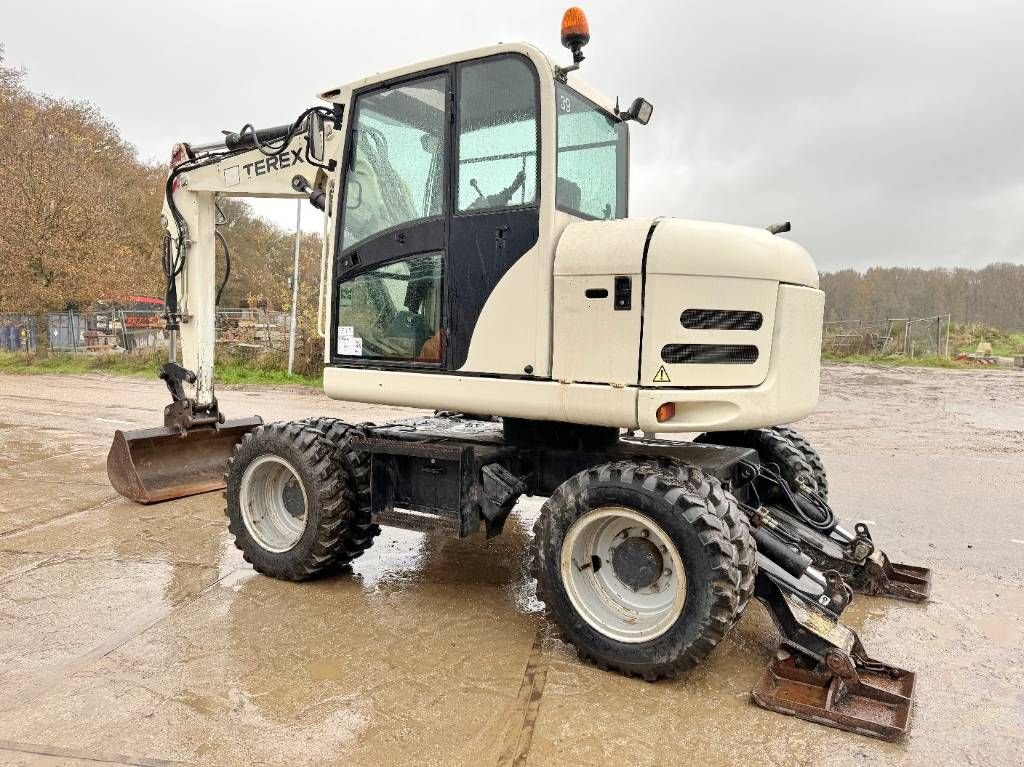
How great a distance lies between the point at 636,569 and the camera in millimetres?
3705

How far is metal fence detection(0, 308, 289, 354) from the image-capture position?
20.6 m

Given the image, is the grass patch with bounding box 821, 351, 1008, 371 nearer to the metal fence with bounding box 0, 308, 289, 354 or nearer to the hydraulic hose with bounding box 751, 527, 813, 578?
the metal fence with bounding box 0, 308, 289, 354

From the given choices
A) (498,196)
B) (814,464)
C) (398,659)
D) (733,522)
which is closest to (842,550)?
(814,464)

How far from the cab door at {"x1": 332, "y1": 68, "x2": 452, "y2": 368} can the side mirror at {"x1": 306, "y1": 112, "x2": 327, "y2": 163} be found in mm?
184

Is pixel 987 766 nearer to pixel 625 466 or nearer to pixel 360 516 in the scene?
pixel 625 466

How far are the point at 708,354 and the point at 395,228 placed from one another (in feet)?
6.44

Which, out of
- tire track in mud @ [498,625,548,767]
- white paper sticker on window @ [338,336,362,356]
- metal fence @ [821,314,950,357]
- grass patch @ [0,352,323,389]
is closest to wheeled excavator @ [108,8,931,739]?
white paper sticker on window @ [338,336,362,356]

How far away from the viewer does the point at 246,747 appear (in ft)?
9.61

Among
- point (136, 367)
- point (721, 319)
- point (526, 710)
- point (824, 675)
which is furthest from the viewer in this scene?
point (136, 367)

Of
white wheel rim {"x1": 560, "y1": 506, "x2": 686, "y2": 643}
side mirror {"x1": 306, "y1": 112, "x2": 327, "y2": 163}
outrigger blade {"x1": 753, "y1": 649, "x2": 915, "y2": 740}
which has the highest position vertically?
side mirror {"x1": 306, "y1": 112, "x2": 327, "y2": 163}

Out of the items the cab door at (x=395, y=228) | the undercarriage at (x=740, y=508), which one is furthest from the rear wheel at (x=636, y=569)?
the cab door at (x=395, y=228)

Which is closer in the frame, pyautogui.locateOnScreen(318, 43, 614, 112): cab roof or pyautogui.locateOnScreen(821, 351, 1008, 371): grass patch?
pyautogui.locateOnScreen(318, 43, 614, 112): cab roof

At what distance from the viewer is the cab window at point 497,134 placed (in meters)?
3.96

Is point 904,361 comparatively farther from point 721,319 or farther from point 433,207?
point 433,207
